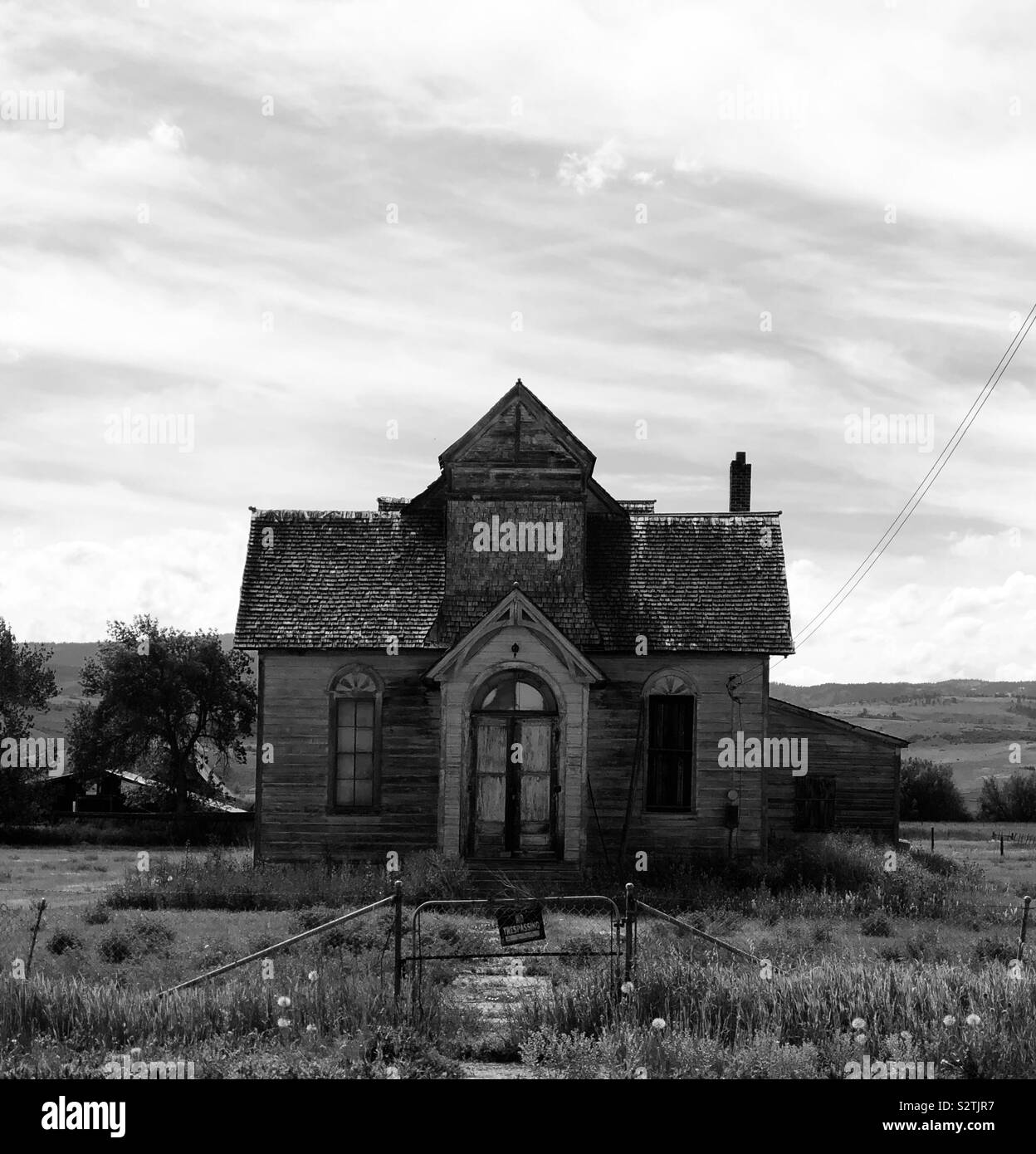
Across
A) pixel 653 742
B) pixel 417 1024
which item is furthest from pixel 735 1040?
pixel 653 742

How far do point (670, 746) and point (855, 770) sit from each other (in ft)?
31.1

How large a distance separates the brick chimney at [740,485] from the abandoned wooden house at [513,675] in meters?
3.72

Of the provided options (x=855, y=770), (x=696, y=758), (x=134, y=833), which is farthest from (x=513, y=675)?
(x=134, y=833)

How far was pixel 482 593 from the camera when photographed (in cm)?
2392

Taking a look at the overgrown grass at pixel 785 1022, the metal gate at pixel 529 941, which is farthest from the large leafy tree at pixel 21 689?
the overgrown grass at pixel 785 1022

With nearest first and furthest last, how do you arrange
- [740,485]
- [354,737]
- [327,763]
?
[327,763]
[354,737]
[740,485]

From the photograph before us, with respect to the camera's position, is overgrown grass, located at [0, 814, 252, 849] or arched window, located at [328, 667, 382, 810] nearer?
arched window, located at [328, 667, 382, 810]

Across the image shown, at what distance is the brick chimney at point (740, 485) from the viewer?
28797 mm

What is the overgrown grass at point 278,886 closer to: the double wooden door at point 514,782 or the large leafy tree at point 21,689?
the double wooden door at point 514,782

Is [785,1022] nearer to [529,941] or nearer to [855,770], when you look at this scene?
[529,941]

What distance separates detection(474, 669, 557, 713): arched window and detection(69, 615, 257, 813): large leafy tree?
23.6m

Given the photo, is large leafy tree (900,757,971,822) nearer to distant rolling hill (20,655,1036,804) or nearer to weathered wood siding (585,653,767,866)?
distant rolling hill (20,655,1036,804)

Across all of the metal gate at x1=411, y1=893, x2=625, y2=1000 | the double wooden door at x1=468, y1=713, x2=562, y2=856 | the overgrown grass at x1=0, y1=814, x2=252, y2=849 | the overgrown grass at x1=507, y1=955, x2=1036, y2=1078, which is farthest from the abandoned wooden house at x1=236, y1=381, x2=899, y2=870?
the overgrown grass at x1=0, y1=814, x2=252, y2=849

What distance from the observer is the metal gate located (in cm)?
1326
